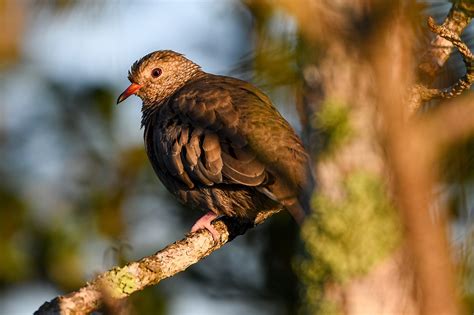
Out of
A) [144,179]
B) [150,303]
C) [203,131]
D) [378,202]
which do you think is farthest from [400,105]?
[144,179]

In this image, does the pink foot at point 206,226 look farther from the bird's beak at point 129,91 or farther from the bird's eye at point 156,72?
the bird's eye at point 156,72

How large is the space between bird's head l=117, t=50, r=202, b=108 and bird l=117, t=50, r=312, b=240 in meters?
0.74

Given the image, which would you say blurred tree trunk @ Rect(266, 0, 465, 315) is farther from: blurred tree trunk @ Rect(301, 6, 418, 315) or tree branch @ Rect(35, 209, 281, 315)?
tree branch @ Rect(35, 209, 281, 315)

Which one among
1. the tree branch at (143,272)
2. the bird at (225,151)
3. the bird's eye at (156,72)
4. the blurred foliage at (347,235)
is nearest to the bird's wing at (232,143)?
the bird at (225,151)

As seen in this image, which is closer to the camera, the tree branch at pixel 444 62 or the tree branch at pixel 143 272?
the tree branch at pixel 143 272

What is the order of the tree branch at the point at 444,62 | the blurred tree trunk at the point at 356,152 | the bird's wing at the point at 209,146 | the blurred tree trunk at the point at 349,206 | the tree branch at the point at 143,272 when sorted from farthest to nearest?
the bird's wing at the point at 209,146
the tree branch at the point at 444,62
the tree branch at the point at 143,272
the blurred tree trunk at the point at 349,206
the blurred tree trunk at the point at 356,152

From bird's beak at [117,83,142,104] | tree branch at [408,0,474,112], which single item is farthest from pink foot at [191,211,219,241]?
bird's beak at [117,83,142,104]

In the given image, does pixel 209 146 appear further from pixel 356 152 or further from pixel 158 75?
pixel 356 152

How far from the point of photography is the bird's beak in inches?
305

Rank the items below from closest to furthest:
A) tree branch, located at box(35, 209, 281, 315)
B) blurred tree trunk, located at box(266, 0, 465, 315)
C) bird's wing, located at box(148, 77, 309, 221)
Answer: blurred tree trunk, located at box(266, 0, 465, 315), tree branch, located at box(35, 209, 281, 315), bird's wing, located at box(148, 77, 309, 221)

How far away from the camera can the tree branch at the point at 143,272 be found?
405 cm

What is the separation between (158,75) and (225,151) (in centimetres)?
199

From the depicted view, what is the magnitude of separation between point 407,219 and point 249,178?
3.90 meters

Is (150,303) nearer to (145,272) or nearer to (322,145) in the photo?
(145,272)
